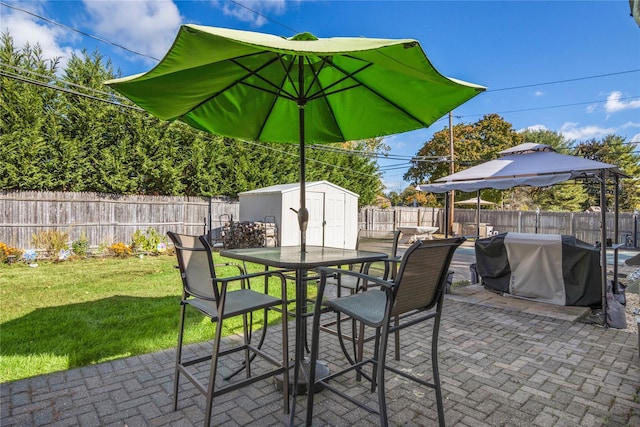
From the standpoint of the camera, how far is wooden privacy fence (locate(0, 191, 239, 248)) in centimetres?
776

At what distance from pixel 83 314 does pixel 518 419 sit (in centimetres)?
428

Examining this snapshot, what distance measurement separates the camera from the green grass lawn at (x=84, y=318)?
2.74 meters

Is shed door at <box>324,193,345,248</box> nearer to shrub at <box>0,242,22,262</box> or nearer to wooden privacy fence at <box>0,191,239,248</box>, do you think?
wooden privacy fence at <box>0,191,239,248</box>

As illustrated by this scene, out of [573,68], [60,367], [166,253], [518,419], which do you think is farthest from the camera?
[573,68]

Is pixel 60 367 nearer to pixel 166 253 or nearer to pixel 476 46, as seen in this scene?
pixel 166 253

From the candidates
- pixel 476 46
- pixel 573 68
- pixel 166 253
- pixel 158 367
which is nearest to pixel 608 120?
pixel 573 68

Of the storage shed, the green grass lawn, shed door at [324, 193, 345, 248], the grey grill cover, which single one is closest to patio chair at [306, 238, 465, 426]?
the green grass lawn

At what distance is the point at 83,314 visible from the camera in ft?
12.7

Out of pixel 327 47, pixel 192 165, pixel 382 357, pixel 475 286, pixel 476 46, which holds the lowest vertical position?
pixel 475 286

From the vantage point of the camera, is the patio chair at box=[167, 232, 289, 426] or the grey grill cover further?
the grey grill cover

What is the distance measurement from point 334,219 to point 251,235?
9.12 feet

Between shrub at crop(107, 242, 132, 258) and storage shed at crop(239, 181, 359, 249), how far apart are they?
3706mm

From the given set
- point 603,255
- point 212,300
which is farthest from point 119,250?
point 603,255

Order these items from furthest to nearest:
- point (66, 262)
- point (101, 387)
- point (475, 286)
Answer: point (66, 262) < point (475, 286) < point (101, 387)
